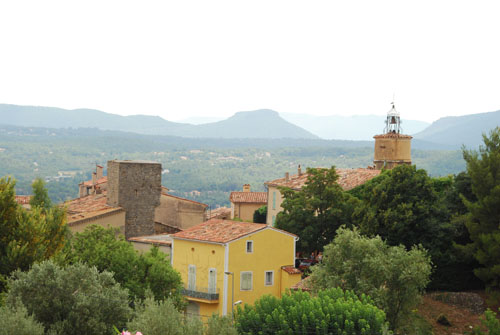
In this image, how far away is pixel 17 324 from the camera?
667 inches

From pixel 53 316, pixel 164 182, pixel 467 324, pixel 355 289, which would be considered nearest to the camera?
pixel 53 316

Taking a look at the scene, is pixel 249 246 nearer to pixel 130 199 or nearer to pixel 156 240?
pixel 156 240

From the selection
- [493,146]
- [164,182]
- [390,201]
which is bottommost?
[164,182]

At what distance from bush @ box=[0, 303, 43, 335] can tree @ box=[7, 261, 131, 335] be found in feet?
5.56

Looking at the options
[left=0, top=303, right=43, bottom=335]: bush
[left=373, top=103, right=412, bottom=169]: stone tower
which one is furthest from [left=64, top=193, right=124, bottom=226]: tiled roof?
[left=373, top=103, right=412, bottom=169]: stone tower

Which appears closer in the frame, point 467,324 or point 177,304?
point 177,304

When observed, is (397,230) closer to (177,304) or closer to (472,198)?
(472,198)

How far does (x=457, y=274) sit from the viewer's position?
3562 centimetres

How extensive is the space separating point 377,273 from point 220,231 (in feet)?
35.3

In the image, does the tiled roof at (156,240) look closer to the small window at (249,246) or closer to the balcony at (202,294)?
the balcony at (202,294)

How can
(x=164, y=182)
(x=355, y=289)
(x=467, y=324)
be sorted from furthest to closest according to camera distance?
(x=164, y=182) → (x=467, y=324) → (x=355, y=289)

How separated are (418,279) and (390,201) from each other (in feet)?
30.3

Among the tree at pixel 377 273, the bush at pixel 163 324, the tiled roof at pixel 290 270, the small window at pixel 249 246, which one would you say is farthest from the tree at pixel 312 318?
the tiled roof at pixel 290 270

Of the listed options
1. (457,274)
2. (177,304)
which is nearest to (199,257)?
(177,304)
